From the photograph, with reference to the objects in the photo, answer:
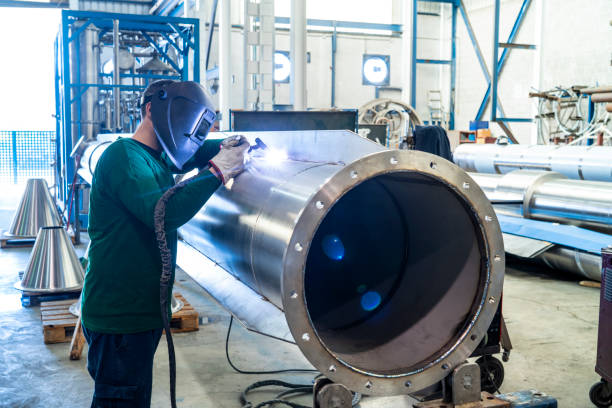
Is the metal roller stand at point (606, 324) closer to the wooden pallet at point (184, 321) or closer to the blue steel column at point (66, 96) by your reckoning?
the wooden pallet at point (184, 321)

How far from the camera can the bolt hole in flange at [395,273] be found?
1.50 meters

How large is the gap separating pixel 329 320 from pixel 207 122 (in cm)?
72

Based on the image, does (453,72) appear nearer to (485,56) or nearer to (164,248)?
(485,56)

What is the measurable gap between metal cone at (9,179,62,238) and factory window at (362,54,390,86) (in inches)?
447

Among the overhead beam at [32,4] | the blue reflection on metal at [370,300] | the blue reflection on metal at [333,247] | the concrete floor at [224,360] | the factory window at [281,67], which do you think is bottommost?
the concrete floor at [224,360]

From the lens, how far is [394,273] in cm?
184

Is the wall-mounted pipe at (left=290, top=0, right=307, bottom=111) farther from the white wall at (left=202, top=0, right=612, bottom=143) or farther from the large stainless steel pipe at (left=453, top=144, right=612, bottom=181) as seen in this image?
the white wall at (left=202, top=0, right=612, bottom=143)

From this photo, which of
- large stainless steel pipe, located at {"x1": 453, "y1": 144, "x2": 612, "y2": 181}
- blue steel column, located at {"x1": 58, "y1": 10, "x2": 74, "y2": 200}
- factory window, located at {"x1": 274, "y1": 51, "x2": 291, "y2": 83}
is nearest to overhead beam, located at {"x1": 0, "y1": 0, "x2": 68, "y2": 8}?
factory window, located at {"x1": 274, "y1": 51, "x2": 291, "y2": 83}

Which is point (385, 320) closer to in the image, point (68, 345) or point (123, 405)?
point (123, 405)

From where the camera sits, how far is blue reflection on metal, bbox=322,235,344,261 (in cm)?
195

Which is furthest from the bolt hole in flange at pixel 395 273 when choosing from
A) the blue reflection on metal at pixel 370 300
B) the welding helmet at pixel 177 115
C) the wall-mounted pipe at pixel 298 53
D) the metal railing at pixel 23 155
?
the metal railing at pixel 23 155

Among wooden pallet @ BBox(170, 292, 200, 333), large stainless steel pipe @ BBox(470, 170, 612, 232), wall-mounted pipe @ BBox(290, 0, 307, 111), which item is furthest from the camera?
wall-mounted pipe @ BBox(290, 0, 307, 111)

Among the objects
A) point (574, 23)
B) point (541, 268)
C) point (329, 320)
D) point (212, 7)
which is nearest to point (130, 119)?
point (212, 7)

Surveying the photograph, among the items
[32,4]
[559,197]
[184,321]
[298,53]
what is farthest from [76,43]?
[32,4]
